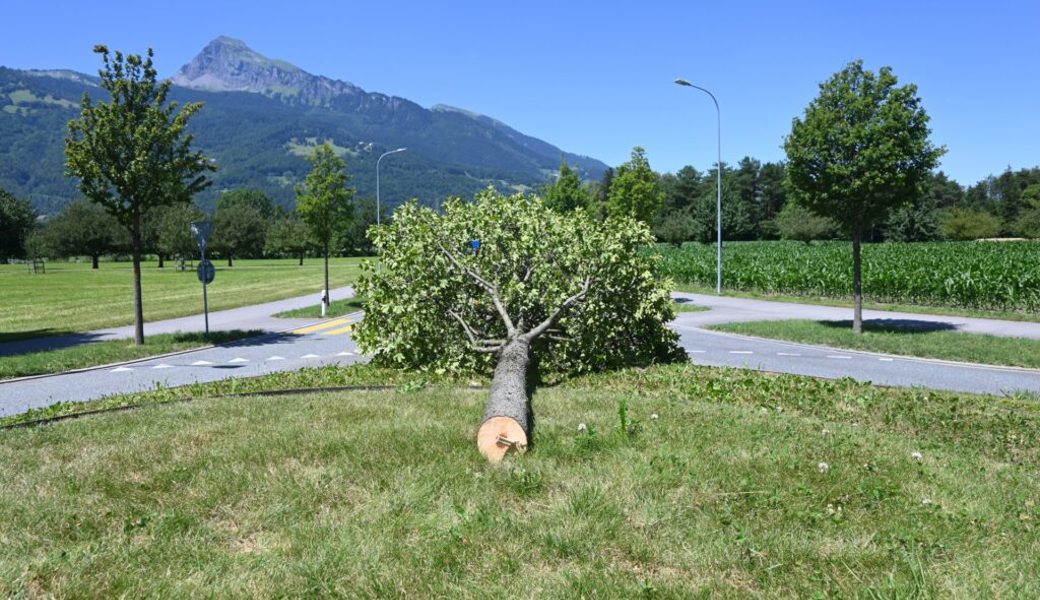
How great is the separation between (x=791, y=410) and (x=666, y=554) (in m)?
4.03

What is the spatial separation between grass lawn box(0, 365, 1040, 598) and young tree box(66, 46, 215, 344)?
8.65 meters

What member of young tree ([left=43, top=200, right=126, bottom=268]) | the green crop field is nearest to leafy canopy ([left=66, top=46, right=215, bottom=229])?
the green crop field

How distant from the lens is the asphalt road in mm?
10164

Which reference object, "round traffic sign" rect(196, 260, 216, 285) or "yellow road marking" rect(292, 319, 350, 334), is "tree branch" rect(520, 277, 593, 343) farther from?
"yellow road marking" rect(292, 319, 350, 334)

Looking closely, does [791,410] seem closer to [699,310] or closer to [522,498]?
[522,498]

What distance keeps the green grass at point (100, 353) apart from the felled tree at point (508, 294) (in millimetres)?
6104

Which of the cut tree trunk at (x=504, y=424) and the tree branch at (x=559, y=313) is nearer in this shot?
the cut tree trunk at (x=504, y=424)

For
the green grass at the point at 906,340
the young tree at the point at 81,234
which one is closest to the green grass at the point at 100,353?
the green grass at the point at 906,340

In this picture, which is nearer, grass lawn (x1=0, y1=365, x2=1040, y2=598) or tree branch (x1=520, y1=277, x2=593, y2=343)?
grass lawn (x1=0, y1=365, x2=1040, y2=598)

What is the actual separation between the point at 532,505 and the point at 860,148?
1287 cm

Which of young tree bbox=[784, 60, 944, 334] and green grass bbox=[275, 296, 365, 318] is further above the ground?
young tree bbox=[784, 60, 944, 334]

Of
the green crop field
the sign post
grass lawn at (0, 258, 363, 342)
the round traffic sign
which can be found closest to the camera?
the sign post

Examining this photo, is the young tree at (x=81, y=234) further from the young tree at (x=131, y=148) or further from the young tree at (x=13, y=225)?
the young tree at (x=131, y=148)

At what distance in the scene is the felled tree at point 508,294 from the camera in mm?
9555
